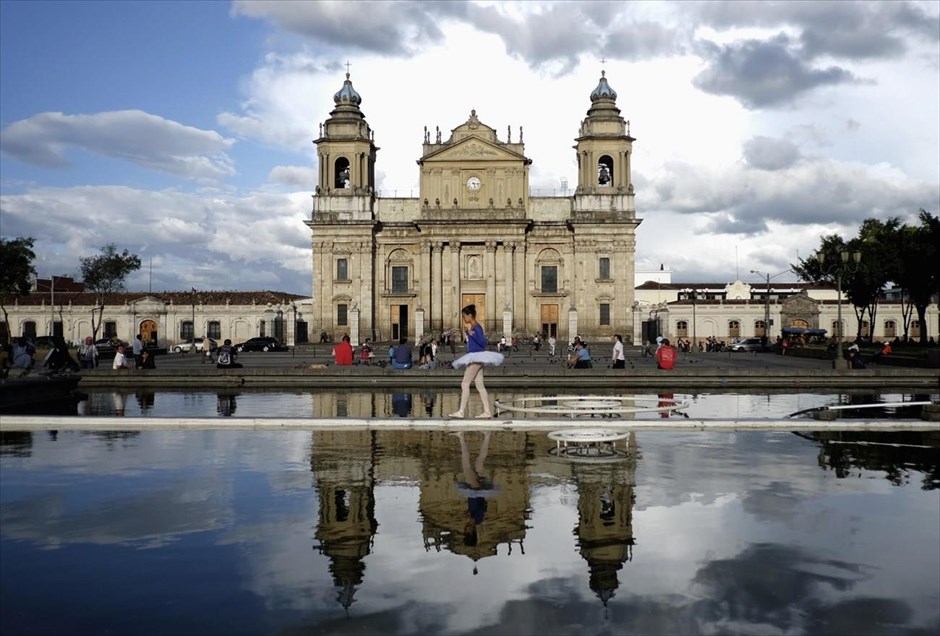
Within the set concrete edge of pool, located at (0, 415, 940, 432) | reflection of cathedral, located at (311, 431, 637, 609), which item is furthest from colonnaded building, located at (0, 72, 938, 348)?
reflection of cathedral, located at (311, 431, 637, 609)

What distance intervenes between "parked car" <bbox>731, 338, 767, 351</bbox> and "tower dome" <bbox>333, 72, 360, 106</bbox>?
120ft

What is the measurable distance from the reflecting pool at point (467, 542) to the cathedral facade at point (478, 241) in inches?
2191

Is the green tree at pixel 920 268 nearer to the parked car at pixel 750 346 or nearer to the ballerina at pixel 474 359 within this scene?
the parked car at pixel 750 346

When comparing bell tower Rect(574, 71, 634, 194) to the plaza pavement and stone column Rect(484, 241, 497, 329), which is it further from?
the plaza pavement

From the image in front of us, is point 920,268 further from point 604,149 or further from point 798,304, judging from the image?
point 604,149

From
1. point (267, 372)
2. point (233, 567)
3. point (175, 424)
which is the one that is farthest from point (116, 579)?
point (267, 372)

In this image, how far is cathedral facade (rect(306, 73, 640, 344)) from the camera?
220 ft

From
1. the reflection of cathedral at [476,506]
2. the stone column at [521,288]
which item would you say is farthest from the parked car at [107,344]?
the reflection of cathedral at [476,506]

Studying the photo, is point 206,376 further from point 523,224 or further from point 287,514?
point 523,224

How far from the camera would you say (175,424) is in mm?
13961

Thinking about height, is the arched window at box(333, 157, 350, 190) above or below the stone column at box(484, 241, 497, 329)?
above

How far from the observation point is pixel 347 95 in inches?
2753

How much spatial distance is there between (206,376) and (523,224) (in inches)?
1655

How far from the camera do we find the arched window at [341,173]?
6931 centimetres
